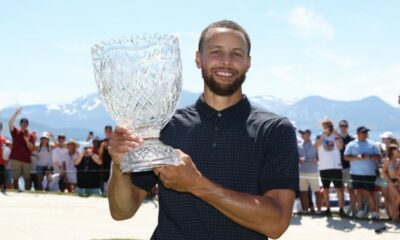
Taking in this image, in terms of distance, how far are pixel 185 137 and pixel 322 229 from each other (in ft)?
28.8

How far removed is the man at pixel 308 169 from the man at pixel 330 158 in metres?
0.21

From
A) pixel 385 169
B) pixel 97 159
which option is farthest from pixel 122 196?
pixel 97 159

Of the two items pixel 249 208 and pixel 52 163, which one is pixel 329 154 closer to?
pixel 52 163

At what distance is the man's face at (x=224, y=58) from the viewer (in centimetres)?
256

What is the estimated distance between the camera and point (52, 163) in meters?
16.6

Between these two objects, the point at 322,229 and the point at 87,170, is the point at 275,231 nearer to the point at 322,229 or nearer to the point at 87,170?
the point at 322,229

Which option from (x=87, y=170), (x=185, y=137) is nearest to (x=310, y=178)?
(x=87, y=170)

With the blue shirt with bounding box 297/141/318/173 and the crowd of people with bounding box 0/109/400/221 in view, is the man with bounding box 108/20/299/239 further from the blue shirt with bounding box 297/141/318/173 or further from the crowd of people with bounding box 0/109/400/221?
the blue shirt with bounding box 297/141/318/173

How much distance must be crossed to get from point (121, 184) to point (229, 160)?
0.49 metres

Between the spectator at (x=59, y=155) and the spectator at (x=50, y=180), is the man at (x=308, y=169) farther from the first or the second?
the spectator at (x=50, y=180)

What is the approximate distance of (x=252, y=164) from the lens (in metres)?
2.62

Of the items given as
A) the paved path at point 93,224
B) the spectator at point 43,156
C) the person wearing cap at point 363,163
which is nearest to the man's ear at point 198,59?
the paved path at point 93,224

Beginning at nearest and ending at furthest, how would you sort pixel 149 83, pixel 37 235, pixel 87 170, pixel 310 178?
pixel 149 83 → pixel 37 235 → pixel 310 178 → pixel 87 170

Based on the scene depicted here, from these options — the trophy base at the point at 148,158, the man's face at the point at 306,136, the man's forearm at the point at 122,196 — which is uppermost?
the trophy base at the point at 148,158
